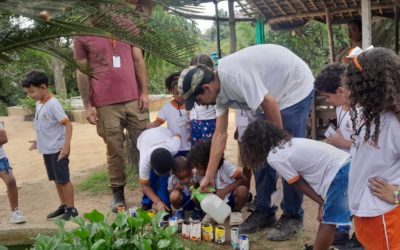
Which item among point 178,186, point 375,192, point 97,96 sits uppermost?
point 97,96

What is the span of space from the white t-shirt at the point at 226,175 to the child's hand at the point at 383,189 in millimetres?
1803

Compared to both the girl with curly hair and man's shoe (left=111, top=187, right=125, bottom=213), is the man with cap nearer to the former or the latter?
the girl with curly hair

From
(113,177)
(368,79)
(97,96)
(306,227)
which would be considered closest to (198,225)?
(306,227)

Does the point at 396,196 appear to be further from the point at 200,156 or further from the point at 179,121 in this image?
the point at 179,121

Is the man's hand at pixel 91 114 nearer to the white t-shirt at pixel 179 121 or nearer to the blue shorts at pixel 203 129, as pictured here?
the white t-shirt at pixel 179 121

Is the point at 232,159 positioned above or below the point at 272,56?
below

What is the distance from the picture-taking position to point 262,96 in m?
2.90

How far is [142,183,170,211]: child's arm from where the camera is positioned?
3.82 metres

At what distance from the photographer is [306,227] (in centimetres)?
364

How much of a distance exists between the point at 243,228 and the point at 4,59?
1993 mm

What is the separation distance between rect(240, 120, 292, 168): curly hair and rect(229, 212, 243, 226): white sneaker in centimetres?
101

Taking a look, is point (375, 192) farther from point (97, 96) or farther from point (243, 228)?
point (97, 96)

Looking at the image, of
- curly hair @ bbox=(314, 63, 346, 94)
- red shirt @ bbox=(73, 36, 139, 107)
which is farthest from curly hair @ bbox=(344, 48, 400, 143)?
red shirt @ bbox=(73, 36, 139, 107)

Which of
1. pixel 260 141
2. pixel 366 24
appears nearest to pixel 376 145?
pixel 260 141
